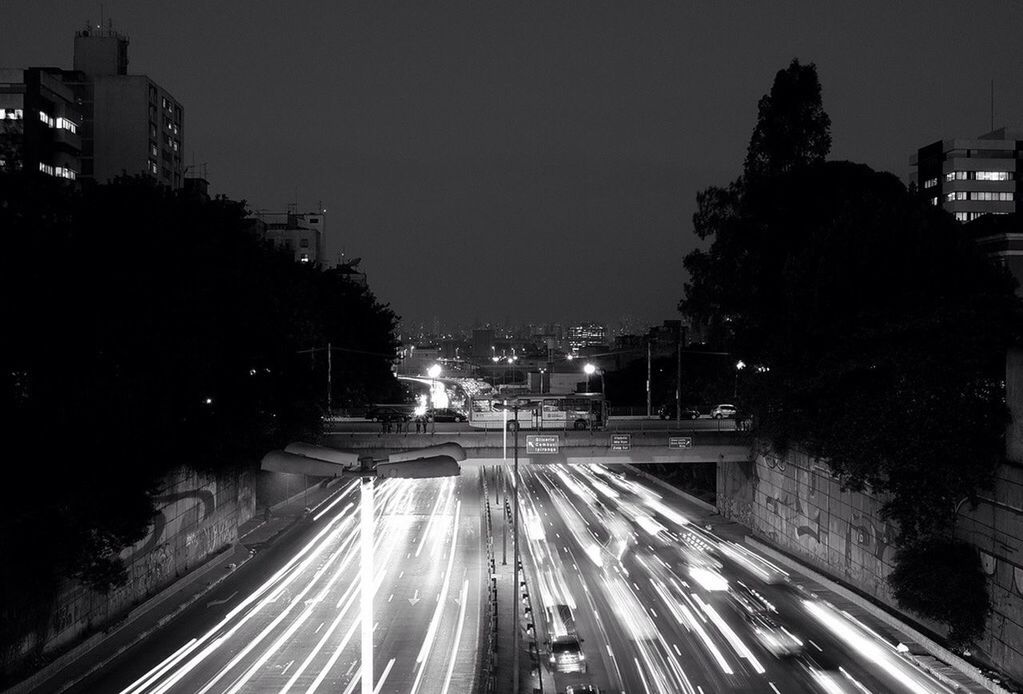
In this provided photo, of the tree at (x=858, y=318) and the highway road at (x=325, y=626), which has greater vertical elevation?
the tree at (x=858, y=318)

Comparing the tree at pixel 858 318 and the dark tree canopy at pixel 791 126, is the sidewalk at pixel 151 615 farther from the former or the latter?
the dark tree canopy at pixel 791 126

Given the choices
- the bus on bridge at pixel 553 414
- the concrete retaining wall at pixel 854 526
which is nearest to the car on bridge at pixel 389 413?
the bus on bridge at pixel 553 414

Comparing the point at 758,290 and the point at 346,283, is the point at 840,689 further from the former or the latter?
the point at 346,283

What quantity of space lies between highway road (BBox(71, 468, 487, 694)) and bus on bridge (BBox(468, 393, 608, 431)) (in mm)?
12126

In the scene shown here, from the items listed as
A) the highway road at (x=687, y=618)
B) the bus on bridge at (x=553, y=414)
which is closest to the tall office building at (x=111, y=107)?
the bus on bridge at (x=553, y=414)

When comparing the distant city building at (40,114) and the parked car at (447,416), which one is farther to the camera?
the distant city building at (40,114)

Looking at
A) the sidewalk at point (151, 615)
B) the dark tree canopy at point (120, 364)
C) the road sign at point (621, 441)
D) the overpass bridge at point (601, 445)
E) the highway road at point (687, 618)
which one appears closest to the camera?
the sidewalk at point (151, 615)

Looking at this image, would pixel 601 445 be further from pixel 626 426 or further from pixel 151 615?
pixel 151 615

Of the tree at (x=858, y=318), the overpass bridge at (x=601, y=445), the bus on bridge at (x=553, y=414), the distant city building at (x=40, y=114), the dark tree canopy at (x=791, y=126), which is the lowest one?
the overpass bridge at (x=601, y=445)

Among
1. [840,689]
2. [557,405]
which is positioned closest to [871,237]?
[840,689]

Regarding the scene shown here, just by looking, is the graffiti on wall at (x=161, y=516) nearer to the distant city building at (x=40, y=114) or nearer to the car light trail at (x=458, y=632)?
the car light trail at (x=458, y=632)

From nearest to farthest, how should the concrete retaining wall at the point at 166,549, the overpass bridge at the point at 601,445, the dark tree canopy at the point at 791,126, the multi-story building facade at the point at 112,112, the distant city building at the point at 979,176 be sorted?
the concrete retaining wall at the point at 166,549, the overpass bridge at the point at 601,445, the dark tree canopy at the point at 791,126, the multi-story building facade at the point at 112,112, the distant city building at the point at 979,176

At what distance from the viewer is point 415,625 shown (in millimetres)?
27984

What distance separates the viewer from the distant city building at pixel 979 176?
93.8 meters
